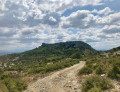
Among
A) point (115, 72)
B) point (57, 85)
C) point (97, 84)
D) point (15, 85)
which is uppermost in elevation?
point (115, 72)

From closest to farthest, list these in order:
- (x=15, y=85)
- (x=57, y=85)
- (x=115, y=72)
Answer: (x=115, y=72) < (x=15, y=85) < (x=57, y=85)

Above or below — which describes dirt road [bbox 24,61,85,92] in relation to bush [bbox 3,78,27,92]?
below

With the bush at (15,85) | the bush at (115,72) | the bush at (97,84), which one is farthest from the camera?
the bush at (115,72)

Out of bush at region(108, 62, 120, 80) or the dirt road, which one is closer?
the dirt road

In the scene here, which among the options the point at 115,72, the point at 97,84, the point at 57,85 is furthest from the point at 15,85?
the point at 115,72

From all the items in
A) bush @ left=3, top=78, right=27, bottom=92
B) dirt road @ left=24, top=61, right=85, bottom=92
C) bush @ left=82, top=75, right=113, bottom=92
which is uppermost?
bush @ left=82, top=75, right=113, bottom=92

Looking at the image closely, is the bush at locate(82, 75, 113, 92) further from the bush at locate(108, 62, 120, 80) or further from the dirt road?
the bush at locate(108, 62, 120, 80)

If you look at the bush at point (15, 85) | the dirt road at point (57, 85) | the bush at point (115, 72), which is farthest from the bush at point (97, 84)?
the bush at point (15, 85)

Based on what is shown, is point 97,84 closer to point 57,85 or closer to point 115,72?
point 115,72

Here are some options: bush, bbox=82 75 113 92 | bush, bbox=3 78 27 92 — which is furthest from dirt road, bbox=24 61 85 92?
bush, bbox=82 75 113 92

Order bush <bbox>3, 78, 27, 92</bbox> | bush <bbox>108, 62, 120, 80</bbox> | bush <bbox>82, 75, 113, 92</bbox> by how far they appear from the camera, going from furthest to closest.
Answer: bush <bbox>108, 62, 120, 80</bbox> → bush <bbox>3, 78, 27, 92</bbox> → bush <bbox>82, 75, 113, 92</bbox>

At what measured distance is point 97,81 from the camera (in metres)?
13.1

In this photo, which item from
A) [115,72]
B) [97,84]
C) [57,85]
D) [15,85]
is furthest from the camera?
[57,85]

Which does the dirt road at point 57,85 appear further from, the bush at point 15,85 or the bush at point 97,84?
the bush at point 97,84
